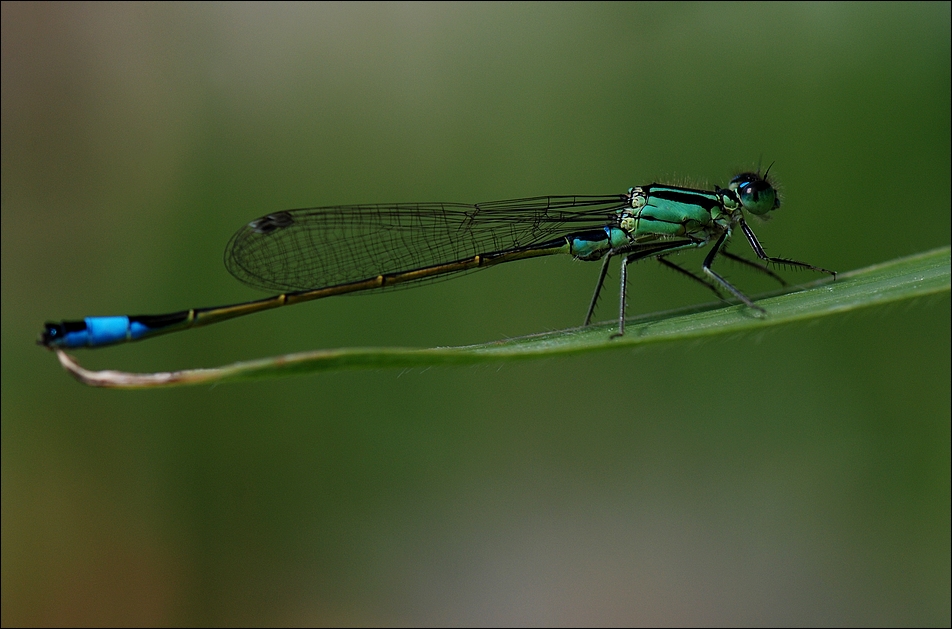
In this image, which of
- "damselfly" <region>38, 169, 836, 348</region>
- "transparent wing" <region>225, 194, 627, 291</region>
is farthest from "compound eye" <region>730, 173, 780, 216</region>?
"transparent wing" <region>225, 194, 627, 291</region>

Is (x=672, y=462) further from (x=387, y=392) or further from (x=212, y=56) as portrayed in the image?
(x=212, y=56)

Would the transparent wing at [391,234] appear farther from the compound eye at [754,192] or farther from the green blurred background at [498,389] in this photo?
the green blurred background at [498,389]

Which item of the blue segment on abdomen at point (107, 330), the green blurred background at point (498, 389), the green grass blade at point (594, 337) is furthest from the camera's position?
the green blurred background at point (498, 389)

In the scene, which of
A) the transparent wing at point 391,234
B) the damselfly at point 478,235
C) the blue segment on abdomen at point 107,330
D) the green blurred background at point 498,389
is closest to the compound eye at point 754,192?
the damselfly at point 478,235

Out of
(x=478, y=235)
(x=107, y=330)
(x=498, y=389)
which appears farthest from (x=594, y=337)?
(x=498, y=389)

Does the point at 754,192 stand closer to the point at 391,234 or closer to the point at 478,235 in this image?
the point at 478,235

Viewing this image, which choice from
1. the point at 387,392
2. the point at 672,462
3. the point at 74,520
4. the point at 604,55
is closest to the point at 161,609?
the point at 74,520

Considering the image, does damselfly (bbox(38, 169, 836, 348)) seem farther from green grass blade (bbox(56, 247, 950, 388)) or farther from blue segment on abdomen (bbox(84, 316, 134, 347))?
green grass blade (bbox(56, 247, 950, 388))
